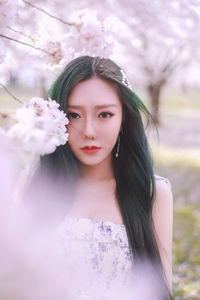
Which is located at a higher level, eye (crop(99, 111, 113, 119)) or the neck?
eye (crop(99, 111, 113, 119))

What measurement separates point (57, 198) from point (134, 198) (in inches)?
12.1

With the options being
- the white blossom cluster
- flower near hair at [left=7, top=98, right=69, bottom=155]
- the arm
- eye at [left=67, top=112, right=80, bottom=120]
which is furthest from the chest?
flower near hair at [left=7, top=98, right=69, bottom=155]

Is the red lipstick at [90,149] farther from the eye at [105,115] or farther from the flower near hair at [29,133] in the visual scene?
the flower near hair at [29,133]

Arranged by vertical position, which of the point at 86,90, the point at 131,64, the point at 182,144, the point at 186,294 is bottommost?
the point at 186,294

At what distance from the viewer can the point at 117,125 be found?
1.45 metres

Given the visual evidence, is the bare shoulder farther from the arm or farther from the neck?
the neck

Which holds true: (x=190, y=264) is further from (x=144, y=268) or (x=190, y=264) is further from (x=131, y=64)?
(x=131, y=64)

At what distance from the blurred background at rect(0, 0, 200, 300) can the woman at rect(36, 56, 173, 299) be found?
0.14m

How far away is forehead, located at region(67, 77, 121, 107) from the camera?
1.37m

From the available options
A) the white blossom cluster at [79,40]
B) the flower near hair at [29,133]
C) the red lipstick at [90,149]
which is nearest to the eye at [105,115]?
the red lipstick at [90,149]

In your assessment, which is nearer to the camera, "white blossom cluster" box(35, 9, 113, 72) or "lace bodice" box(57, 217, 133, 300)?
"white blossom cluster" box(35, 9, 113, 72)

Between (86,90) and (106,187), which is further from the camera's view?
(106,187)

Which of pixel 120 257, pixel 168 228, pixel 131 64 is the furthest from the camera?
pixel 131 64

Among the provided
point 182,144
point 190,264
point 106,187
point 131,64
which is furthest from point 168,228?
point 131,64
